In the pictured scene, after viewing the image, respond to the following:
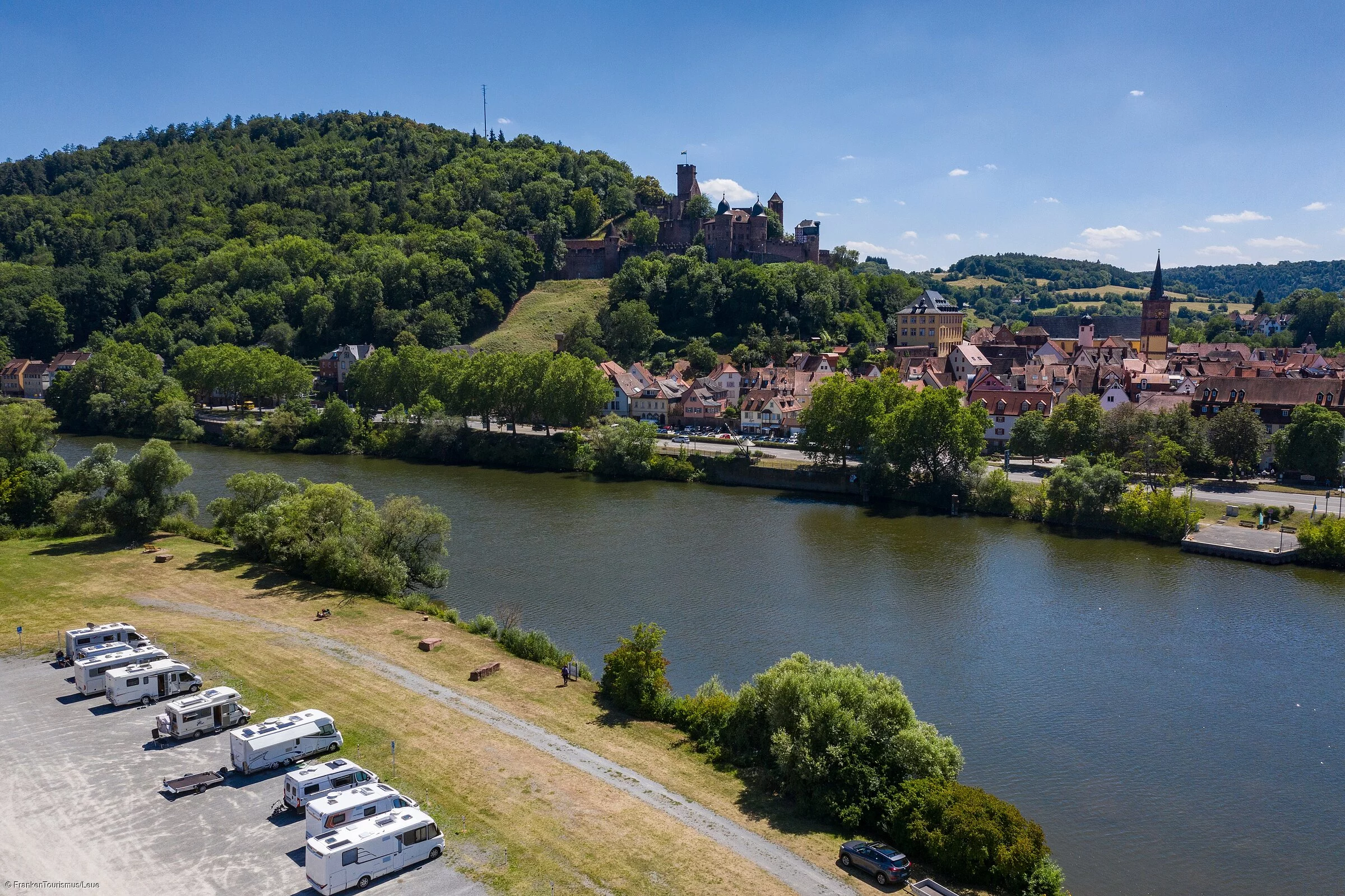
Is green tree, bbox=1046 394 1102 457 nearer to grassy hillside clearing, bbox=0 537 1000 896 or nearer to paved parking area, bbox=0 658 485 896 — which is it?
grassy hillside clearing, bbox=0 537 1000 896

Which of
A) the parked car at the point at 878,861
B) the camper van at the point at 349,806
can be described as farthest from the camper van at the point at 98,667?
the parked car at the point at 878,861

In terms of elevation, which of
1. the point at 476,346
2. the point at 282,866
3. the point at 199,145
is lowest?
the point at 282,866

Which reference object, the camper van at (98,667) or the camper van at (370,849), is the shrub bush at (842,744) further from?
the camper van at (98,667)

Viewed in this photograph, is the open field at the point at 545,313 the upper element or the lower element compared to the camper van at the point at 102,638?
upper

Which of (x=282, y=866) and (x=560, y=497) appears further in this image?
(x=560, y=497)

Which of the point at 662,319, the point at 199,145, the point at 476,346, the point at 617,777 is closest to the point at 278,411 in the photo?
the point at 476,346

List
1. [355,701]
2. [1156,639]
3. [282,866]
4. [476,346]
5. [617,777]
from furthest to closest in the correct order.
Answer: [476,346] < [1156,639] < [355,701] < [617,777] < [282,866]

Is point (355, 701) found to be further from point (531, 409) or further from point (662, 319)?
point (662, 319)
